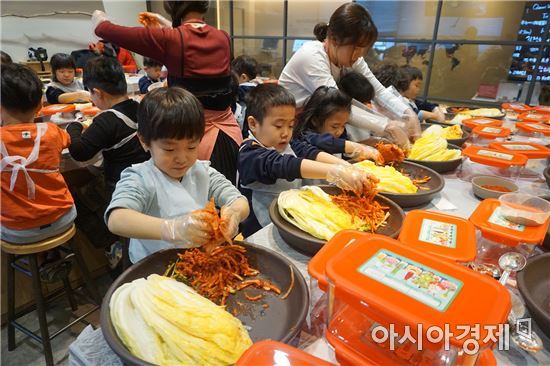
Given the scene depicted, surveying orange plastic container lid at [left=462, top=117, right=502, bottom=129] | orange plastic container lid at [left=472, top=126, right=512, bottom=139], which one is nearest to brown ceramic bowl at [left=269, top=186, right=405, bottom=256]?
orange plastic container lid at [left=472, top=126, right=512, bottom=139]

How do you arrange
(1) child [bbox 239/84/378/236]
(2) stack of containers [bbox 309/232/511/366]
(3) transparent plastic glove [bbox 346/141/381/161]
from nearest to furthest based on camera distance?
(2) stack of containers [bbox 309/232/511/366] < (1) child [bbox 239/84/378/236] < (3) transparent plastic glove [bbox 346/141/381/161]

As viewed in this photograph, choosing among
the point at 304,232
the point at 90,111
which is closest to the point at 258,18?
the point at 90,111

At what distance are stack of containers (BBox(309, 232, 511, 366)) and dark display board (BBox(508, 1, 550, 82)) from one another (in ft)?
22.7

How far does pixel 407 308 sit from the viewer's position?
70 centimetres

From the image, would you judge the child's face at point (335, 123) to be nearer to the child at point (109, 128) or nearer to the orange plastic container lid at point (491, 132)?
the orange plastic container lid at point (491, 132)

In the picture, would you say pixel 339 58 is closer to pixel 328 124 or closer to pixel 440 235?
pixel 328 124

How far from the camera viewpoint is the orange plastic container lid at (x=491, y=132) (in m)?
2.81

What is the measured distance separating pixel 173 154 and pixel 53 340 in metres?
1.96

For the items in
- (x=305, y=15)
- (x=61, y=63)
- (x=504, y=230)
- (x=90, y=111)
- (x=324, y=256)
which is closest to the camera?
(x=324, y=256)

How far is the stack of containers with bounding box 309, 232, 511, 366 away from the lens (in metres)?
0.68

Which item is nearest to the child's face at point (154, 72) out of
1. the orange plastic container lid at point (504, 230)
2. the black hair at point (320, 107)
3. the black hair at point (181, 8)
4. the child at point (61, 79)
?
the child at point (61, 79)

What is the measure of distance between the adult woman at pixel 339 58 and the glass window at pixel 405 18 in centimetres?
494

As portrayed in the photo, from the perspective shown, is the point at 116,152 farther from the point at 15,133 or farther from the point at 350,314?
the point at 350,314

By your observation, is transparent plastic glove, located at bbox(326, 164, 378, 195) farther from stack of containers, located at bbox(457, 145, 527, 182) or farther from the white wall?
the white wall
